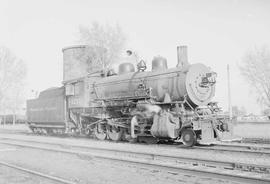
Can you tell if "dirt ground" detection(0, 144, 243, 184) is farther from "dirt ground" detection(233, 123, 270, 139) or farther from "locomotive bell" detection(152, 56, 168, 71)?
"dirt ground" detection(233, 123, 270, 139)

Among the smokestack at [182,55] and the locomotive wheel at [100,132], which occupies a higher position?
the smokestack at [182,55]

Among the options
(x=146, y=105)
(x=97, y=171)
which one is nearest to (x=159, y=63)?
(x=146, y=105)

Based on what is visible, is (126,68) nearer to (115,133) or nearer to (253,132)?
(115,133)

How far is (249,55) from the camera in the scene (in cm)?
3975

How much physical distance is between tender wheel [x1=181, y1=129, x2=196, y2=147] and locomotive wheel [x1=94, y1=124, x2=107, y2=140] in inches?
198

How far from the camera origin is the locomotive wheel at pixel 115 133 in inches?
594

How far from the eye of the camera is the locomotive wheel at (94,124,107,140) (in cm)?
1586

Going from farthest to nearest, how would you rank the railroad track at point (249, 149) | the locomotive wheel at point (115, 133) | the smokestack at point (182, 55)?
the locomotive wheel at point (115, 133) < the smokestack at point (182, 55) < the railroad track at point (249, 149)

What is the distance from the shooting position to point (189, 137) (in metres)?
11.8

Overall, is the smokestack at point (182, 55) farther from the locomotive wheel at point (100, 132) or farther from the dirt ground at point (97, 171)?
the dirt ground at point (97, 171)

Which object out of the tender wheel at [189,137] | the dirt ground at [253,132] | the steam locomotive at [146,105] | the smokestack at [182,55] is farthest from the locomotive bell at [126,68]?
the dirt ground at [253,132]

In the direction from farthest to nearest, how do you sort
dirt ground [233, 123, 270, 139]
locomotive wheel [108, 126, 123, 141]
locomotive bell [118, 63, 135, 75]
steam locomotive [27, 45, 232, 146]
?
1. dirt ground [233, 123, 270, 139]
2. locomotive bell [118, 63, 135, 75]
3. locomotive wheel [108, 126, 123, 141]
4. steam locomotive [27, 45, 232, 146]

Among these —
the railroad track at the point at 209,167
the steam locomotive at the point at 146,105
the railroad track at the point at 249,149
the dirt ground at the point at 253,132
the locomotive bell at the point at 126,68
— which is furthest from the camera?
the dirt ground at the point at 253,132

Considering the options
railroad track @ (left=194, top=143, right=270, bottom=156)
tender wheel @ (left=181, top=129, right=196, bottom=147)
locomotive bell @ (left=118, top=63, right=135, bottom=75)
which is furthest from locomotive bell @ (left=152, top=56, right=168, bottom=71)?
railroad track @ (left=194, top=143, right=270, bottom=156)
